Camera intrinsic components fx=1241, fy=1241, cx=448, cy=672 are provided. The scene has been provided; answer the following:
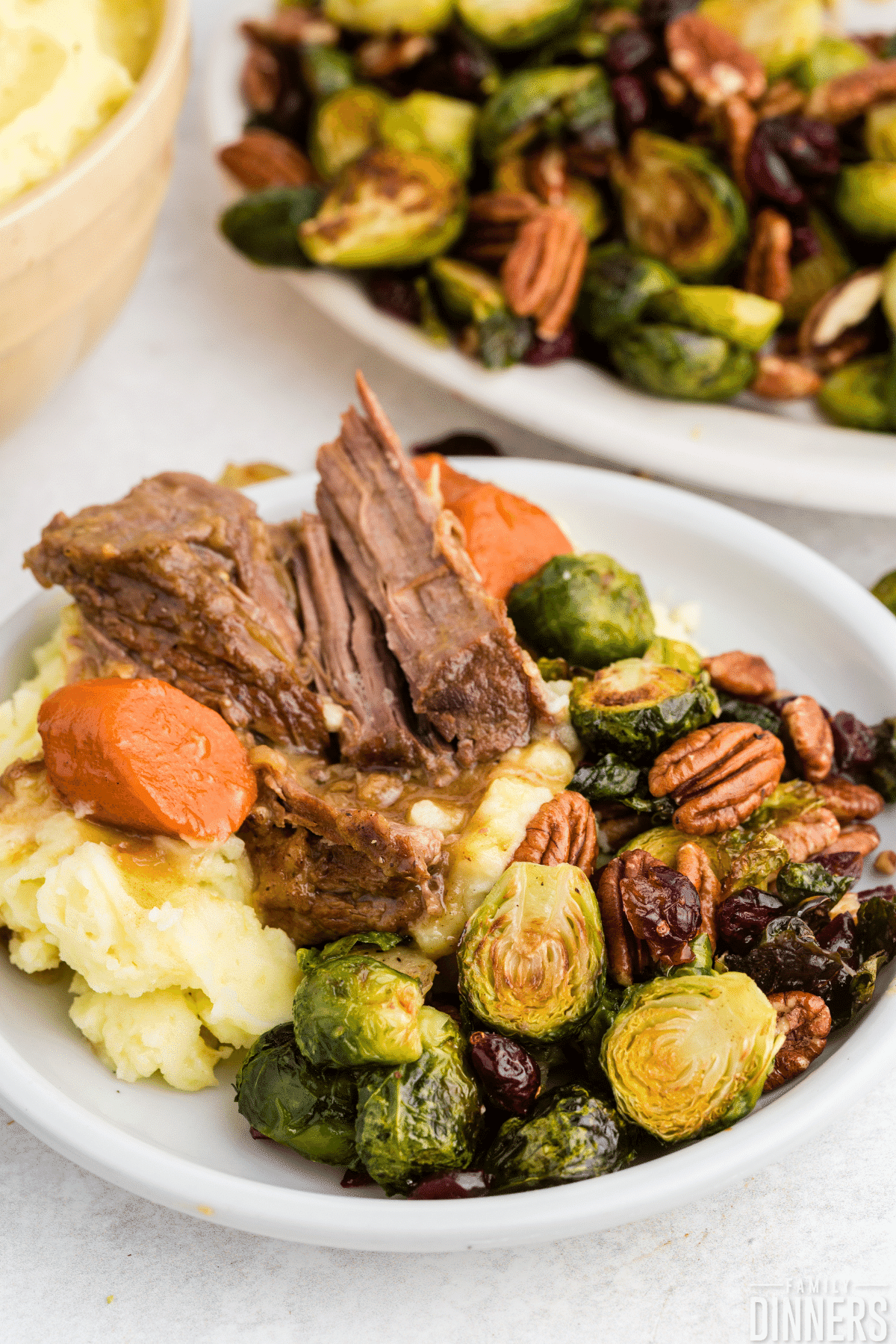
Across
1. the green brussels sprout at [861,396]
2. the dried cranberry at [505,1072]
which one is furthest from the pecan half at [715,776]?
the green brussels sprout at [861,396]

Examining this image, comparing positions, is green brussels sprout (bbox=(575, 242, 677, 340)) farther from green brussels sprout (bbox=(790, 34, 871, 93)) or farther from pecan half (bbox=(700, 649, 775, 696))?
pecan half (bbox=(700, 649, 775, 696))

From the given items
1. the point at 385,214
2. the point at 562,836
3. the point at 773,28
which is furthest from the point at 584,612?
the point at 773,28

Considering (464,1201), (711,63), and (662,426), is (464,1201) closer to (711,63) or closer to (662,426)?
(662,426)

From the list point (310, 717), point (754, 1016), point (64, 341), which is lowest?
point (754, 1016)

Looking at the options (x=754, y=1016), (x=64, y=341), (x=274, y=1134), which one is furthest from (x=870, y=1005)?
(x=64, y=341)

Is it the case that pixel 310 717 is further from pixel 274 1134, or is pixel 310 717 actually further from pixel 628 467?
pixel 628 467

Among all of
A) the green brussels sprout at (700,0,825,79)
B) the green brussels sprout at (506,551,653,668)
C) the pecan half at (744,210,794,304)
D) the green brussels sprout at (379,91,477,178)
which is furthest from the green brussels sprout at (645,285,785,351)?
the green brussels sprout at (506,551,653,668)
